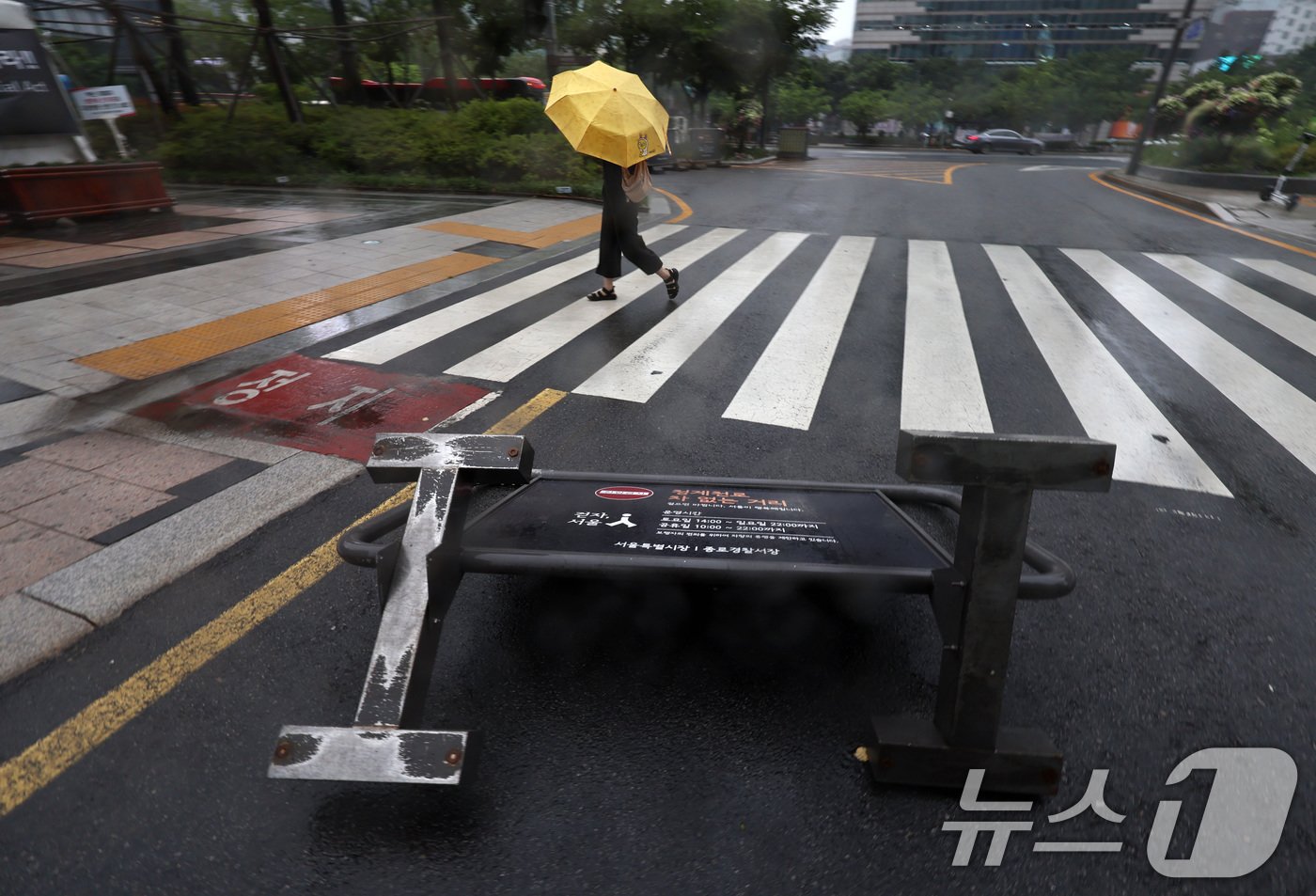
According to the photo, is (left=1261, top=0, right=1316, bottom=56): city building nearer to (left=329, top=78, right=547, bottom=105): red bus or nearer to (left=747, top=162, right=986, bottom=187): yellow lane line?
(left=747, top=162, right=986, bottom=187): yellow lane line

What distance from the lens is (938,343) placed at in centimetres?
657

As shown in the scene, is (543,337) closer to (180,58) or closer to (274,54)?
(274,54)

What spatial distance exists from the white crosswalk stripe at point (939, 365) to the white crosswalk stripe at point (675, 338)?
69.5 inches

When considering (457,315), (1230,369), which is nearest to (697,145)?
(457,315)

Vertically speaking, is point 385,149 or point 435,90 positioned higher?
point 435,90

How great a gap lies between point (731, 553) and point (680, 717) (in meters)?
0.59

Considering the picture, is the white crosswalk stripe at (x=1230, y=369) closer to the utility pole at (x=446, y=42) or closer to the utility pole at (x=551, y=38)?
the utility pole at (x=551, y=38)

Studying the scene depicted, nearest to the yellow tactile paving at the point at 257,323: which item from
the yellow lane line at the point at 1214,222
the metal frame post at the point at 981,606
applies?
the metal frame post at the point at 981,606

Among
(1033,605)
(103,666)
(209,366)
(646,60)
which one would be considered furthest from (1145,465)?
(646,60)

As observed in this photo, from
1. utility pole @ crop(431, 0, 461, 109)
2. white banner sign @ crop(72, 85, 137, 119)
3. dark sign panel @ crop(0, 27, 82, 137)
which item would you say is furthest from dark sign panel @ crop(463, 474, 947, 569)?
utility pole @ crop(431, 0, 461, 109)

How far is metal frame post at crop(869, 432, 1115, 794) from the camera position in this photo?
1.88 m

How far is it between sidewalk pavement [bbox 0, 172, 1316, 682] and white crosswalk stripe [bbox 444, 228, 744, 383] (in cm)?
155

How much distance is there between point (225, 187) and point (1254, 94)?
25624 mm

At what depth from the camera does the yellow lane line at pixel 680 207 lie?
13.3 meters
